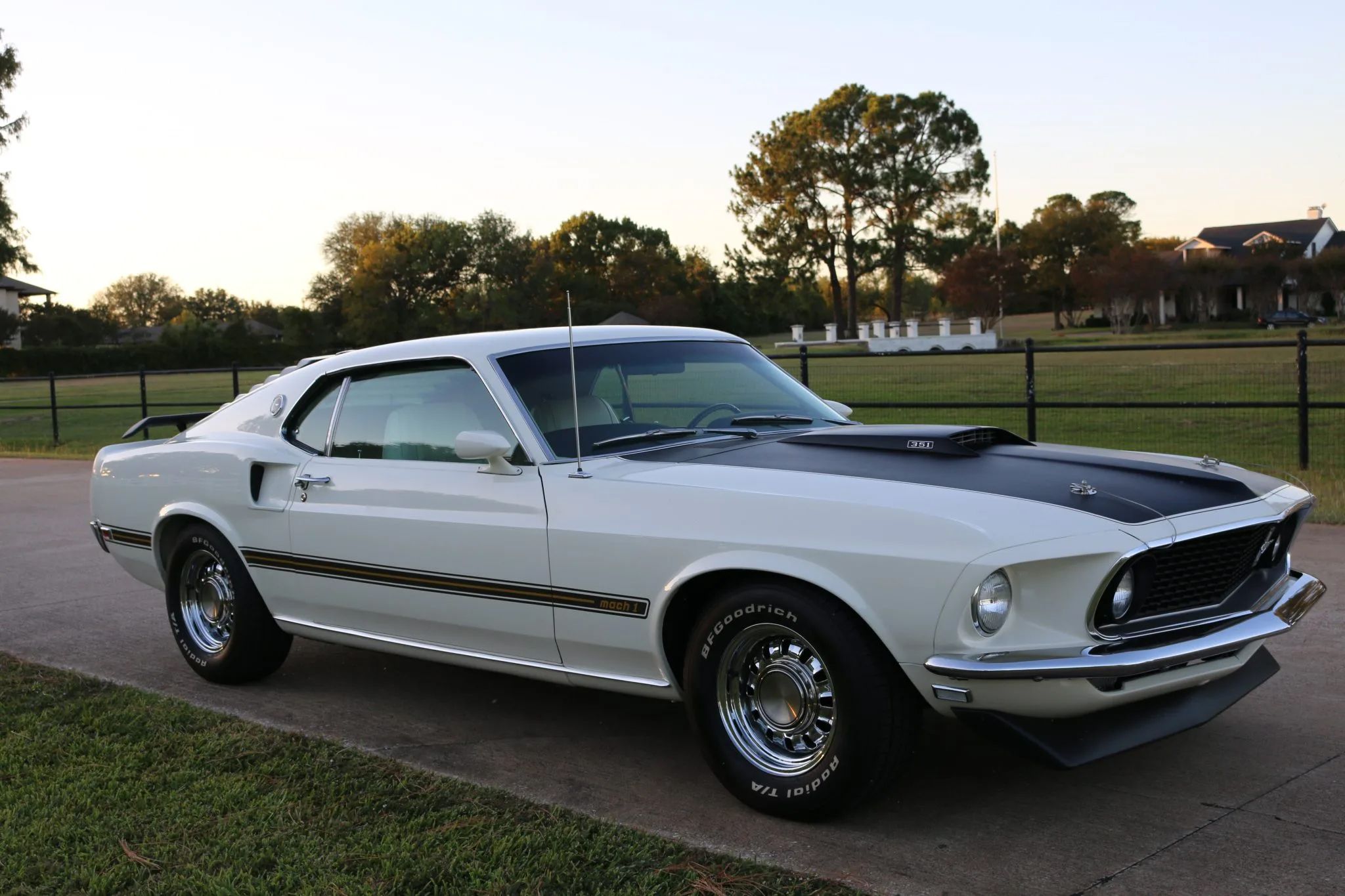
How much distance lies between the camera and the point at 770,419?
199 inches

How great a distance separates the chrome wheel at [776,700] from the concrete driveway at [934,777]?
21 cm

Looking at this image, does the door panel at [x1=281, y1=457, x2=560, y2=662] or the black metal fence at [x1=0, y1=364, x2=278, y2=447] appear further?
the black metal fence at [x1=0, y1=364, x2=278, y2=447]

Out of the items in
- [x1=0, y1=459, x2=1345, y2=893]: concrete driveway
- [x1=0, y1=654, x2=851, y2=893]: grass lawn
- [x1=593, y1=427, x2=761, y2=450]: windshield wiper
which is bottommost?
[x1=0, y1=459, x2=1345, y2=893]: concrete driveway

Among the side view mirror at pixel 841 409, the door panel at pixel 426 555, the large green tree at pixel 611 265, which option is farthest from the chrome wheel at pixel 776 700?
the large green tree at pixel 611 265

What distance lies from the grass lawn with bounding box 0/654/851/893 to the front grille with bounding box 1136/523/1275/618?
1270 millimetres

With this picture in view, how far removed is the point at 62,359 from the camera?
2445 inches

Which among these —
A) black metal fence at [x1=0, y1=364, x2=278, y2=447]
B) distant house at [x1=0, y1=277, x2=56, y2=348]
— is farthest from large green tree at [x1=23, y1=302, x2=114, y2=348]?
black metal fence at [x1=0, y1=364, x2=278, y2=447]

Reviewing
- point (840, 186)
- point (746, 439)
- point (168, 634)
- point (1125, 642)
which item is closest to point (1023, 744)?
point (1125, 642)

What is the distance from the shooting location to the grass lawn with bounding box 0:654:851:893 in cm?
350

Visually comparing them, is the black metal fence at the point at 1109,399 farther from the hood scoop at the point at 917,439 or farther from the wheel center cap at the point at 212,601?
the wheel center cap at the point at 212,601

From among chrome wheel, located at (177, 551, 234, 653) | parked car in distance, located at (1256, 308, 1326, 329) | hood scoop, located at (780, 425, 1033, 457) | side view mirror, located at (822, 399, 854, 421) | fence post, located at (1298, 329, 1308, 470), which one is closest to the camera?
hood scoop, located at (780, 425, 1033, 457)

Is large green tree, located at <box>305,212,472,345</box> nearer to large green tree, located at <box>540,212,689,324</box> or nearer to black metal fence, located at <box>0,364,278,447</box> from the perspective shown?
large green tree, located at <box>540,212,689,324</box>

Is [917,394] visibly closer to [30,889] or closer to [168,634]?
[168,634]

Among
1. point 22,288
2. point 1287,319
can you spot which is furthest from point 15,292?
point 1287,319
